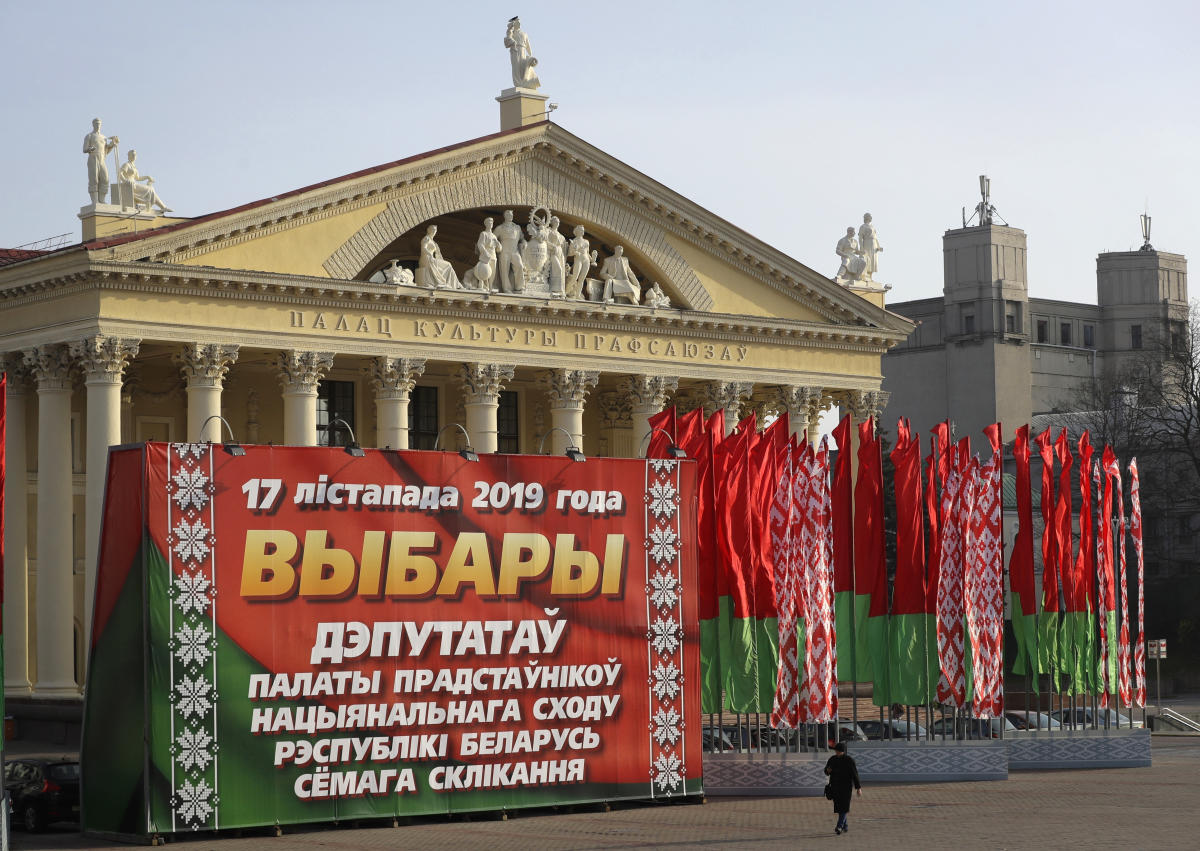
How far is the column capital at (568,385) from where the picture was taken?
178 ft

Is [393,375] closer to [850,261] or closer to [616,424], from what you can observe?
[616,424]

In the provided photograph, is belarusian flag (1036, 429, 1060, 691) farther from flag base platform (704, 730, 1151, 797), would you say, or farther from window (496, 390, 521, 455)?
window (496, 390, 521, 455)

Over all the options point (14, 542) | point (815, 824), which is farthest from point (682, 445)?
point (14, 542)

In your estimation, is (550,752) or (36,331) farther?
(36,331)

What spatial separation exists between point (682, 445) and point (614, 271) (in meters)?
17.5

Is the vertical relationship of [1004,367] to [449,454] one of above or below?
above

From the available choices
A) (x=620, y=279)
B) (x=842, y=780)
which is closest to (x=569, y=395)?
(x=620, y=279)

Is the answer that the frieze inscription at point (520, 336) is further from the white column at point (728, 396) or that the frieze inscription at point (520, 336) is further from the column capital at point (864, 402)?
the column capital at point (864, 402)

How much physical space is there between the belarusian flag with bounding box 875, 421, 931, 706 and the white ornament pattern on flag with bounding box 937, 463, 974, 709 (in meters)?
0.37

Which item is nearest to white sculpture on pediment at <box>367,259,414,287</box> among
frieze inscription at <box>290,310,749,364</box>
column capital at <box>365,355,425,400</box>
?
frieze inscription at <box>290,310,749,364</box>

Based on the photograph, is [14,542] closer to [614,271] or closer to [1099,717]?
[614,271]

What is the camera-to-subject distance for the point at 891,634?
40.2 metres

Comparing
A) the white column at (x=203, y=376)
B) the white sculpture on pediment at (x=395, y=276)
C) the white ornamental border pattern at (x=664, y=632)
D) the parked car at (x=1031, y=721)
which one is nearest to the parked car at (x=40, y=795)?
the white ornamental border pattern at (x=664, y=632)

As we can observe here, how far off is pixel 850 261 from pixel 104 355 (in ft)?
82.5
